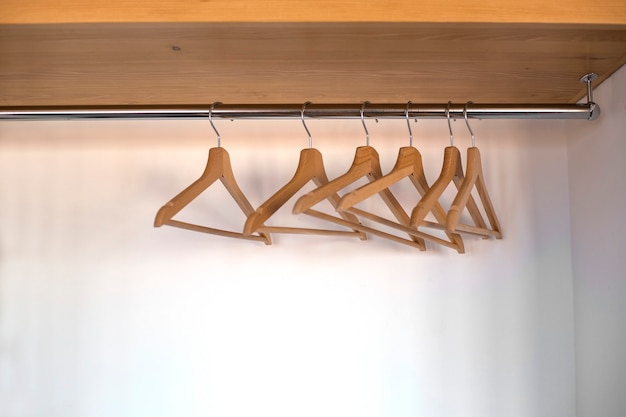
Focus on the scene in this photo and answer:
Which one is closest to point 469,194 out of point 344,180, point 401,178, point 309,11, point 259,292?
point 401,178

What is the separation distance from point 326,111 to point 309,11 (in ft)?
0.85

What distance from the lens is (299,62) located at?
1.08 m

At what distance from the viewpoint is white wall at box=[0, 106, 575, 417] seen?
4.45 ft

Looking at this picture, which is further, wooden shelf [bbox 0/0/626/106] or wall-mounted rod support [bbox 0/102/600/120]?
wall-mounted rod support [bbox 0/102/600/120]

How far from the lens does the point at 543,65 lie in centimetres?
108

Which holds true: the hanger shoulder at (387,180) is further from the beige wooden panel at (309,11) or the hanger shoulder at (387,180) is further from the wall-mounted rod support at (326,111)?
the beige wooden panel at (309,11)

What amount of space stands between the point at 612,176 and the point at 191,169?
3.35 feet

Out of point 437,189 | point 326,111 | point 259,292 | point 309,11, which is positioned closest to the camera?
point 309,11

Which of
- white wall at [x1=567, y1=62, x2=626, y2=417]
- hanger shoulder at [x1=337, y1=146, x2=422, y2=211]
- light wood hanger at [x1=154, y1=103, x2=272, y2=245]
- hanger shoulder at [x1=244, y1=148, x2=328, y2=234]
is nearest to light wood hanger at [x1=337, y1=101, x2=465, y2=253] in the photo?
hanger shoulder at [x1=337, y1=146, x2=422, y2=211]

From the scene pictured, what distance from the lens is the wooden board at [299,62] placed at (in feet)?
3.03

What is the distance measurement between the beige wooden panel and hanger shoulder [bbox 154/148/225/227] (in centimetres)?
30

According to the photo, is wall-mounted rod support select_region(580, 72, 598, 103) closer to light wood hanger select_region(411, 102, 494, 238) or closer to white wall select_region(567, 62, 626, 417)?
white wall select_region(567, 62, 626, 417)

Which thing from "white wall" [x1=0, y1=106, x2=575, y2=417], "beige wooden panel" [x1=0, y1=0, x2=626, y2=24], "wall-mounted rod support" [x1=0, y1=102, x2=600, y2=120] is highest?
"beige wooden panel" [x1=0, y1=0, x2=626, y2=24]

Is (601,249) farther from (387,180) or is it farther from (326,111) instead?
(326,111)
